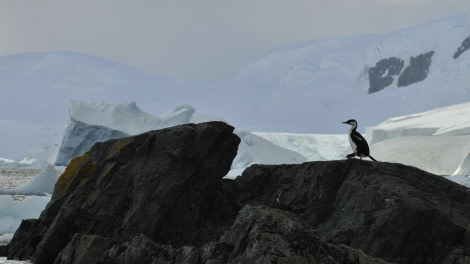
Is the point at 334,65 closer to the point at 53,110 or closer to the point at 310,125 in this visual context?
the point at 310,125

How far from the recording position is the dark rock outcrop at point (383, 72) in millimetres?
79375

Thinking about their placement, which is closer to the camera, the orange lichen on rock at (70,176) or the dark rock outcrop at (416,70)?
the orange lichen on rock at (70,176)

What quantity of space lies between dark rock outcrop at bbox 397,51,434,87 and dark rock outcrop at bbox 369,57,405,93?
0.89 meters

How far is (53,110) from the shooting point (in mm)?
75625

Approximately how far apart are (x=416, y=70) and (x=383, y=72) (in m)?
3.45

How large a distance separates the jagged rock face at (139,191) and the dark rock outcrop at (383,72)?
68782 mm

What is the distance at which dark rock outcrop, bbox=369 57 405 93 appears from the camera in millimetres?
79375

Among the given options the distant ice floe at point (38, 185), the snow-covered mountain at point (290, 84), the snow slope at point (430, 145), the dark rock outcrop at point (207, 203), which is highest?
the snow-covered mountain at point (290, 84)

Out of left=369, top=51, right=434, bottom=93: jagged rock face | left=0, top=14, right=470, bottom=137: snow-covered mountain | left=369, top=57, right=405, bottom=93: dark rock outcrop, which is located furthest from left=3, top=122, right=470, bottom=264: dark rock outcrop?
left=369, top=57, right=405, bottom=93: dark rock outcrop

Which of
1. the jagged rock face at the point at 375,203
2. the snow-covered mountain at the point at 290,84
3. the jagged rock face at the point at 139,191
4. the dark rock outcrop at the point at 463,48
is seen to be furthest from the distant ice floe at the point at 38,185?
the dark rock outcrop at the point at 463,48

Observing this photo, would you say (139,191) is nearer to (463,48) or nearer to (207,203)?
(207,203)

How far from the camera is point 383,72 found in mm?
80438

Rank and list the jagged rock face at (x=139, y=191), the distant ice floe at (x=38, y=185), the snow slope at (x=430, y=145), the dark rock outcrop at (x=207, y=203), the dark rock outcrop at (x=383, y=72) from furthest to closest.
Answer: the dark rock outcrop at (x=383, y=72) → the snow slope at (x=430, y=145) → the distant ice floe at (x=38, y=185) → the jagged rock face at (x=139, y=191) → the dark rock outcrop at (x=207, y=203)

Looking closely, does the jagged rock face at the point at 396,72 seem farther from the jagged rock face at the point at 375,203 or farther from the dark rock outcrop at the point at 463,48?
the jagged rock face at the point at 375,203
